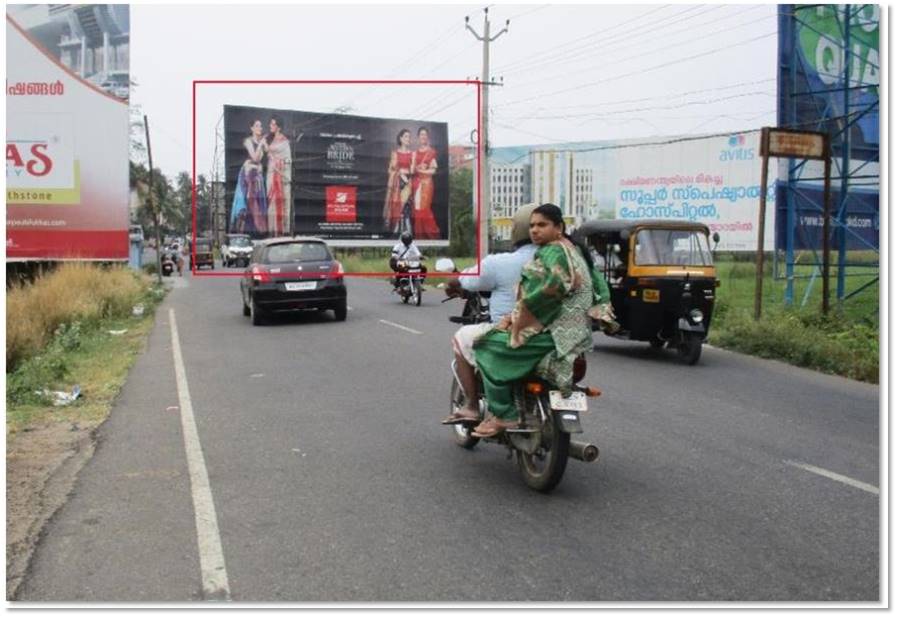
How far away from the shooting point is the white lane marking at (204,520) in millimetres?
4012

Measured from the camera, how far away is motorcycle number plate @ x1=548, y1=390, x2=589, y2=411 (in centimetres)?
515

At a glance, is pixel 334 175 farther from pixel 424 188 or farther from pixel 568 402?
pixel 568 402

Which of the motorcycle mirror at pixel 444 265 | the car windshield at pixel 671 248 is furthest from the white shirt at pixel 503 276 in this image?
the car windshield at pixel 671 248

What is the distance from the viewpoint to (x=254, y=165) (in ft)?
106

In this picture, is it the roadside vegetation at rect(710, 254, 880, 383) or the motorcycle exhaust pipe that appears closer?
the motorcycle exhaust pipe

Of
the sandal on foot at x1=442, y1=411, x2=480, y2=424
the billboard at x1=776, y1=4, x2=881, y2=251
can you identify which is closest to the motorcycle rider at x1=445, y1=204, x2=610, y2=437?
the sandal on foot at x1=442, y1=411, x2=480, y2=424

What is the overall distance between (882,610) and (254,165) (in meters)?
30.4

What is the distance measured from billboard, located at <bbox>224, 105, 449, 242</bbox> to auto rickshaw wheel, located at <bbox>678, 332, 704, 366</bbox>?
21134 millimetres

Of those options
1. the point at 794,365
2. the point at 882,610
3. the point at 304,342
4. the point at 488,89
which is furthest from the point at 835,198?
the point at 882,610

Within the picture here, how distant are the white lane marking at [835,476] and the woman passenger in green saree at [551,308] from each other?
6.40 ft

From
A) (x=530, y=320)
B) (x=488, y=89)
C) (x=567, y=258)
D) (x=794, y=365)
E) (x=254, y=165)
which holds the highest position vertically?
(x=488, y=89)

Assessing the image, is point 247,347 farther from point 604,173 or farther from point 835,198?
point 604,173

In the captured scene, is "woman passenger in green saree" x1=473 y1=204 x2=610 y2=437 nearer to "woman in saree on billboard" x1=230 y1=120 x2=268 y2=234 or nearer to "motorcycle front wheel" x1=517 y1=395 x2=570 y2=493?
"motorcycle front wheel" x1=517 y1=395 x2=570 y2=493

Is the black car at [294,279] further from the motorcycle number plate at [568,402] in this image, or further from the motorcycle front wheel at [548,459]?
the motorcycle number plate at [568,402]
